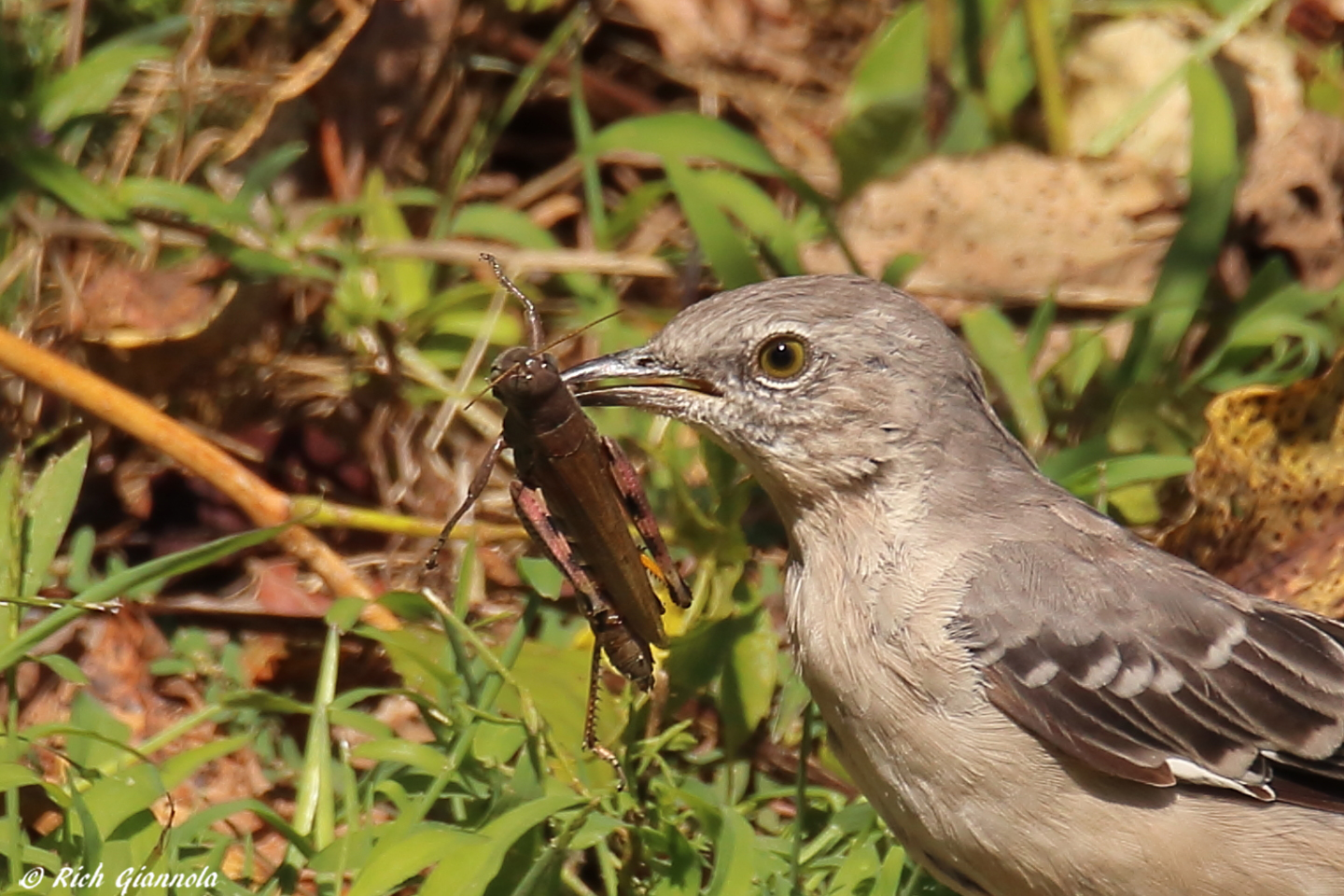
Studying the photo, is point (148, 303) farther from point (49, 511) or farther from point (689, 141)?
point (689, 141)

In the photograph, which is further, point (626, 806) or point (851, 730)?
point (626, 806)

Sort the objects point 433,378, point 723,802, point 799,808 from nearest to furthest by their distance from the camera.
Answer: point 799,808, point 723,802, point 433,378

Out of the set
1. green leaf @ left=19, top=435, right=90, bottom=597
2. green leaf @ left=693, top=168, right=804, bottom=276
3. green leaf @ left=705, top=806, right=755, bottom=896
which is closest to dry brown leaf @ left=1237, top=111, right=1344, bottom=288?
green leaf @ left=693, top=168, right=804, bottom=276

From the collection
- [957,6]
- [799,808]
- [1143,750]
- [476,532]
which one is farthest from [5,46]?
[1143,750]

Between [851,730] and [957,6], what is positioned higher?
[957,6]

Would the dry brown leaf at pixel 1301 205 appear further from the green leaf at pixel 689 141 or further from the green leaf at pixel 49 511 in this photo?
the green leaf at pixel 49 511

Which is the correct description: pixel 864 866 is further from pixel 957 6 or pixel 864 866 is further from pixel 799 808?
pixel 957 6

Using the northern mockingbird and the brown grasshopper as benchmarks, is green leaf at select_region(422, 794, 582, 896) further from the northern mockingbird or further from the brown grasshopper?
the northern mockingbird

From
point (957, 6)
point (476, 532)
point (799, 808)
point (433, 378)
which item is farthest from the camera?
point (957, 6)
